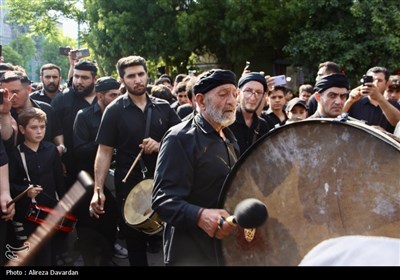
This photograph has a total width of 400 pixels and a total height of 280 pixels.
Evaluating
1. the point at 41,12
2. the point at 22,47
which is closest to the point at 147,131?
the point at 41,12

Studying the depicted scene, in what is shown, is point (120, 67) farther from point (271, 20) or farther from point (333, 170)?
point (271, 20)

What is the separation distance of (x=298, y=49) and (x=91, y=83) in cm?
1399

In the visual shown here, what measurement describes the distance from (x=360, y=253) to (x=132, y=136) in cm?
384

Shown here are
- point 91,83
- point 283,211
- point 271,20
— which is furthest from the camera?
point 271,20

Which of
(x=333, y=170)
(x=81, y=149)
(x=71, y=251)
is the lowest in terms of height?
(x=71, y=251)

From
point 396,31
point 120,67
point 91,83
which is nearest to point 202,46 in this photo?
point 396,31

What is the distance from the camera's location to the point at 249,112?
16.2ft

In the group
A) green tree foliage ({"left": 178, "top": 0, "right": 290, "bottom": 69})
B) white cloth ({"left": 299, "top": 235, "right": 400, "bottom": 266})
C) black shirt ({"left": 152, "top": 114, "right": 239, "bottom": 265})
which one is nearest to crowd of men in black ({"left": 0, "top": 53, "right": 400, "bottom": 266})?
black shirt ({"left": 152, "top": 114, "right": 239, "bottom": 265})

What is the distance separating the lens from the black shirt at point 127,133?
4801mm

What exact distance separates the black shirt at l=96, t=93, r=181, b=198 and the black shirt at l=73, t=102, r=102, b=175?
0.82 metres

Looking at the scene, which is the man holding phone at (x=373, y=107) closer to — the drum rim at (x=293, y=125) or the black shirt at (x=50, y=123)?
the drum rim at (x=293, y=125)

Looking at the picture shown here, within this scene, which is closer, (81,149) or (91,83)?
(81,149)

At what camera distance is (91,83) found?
6.46 m

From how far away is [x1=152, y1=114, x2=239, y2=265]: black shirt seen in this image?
3.08 m
